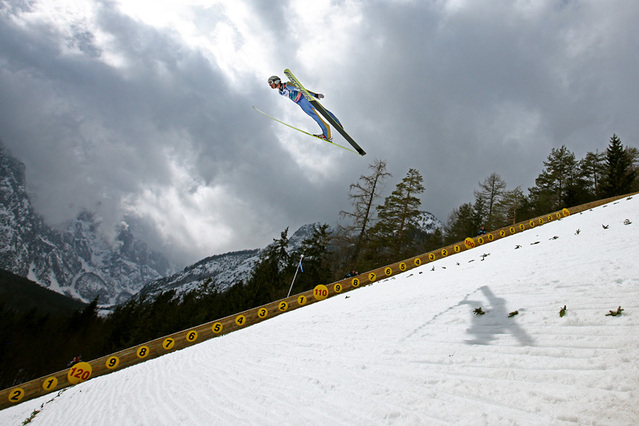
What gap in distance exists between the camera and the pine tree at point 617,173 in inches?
1443

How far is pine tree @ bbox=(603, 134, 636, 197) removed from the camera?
36656 millimetres

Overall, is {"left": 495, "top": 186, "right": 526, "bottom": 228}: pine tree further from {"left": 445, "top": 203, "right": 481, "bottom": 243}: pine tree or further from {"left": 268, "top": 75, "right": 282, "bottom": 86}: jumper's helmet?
{"left": 268, "top": 75, "right": 282, "bottom": 86}: jumper's helmet

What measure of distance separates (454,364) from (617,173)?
5184cm

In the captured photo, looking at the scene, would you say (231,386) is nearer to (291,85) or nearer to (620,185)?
(291,85)

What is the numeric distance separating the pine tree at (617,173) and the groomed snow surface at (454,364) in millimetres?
41424

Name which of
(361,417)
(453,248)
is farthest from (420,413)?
(453,248)

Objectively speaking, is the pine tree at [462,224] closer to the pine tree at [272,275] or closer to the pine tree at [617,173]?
the pine tree at [617,173]

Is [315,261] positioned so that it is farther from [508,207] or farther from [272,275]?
[508,207]

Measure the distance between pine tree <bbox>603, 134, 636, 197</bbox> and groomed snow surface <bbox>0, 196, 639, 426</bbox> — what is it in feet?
136

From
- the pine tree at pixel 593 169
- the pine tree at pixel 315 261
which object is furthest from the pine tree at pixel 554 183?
the pine tree at pixel 315 261

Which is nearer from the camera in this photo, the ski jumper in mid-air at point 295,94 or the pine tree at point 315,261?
the ski jumper in mid-air at point 295,94

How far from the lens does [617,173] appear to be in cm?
3781

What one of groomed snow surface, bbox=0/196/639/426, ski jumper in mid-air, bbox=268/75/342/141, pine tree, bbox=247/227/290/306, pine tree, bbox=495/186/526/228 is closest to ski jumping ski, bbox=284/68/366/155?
ski jumper in mid-air, bbox=268/75/342/141

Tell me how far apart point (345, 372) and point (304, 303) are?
12685mm
